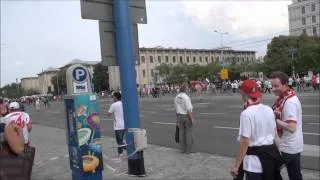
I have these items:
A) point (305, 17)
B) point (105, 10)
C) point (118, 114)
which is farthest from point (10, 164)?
point (305, 17)

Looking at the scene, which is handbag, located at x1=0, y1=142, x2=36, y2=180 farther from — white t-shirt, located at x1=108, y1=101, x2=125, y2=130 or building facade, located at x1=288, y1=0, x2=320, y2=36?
building facade, located at x1=288, y1=0, x2=320, y2=36

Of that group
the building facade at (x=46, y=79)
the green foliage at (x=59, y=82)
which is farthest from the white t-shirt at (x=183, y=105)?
the building facade at (x=46, y=79)

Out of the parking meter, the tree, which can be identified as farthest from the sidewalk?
the tree

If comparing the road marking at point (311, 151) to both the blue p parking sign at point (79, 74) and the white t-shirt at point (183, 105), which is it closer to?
the white t-shirt at point (183, 105)

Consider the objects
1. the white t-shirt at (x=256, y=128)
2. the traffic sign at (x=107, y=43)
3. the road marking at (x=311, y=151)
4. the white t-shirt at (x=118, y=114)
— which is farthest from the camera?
the white t-shirt at (x=118, y=114)

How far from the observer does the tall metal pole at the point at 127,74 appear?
30.0 ft

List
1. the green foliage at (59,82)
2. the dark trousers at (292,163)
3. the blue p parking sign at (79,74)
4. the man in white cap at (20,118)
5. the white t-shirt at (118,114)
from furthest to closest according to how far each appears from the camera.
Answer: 1. the green foliage at (59,82)
2. the white t-shirt at (118,114)
3. the man in white cap at (20,118)
4. the blue p parking sign at (79,74)
5. the dark trousers at (292,163)

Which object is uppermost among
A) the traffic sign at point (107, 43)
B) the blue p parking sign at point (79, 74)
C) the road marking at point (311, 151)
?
the traffic sign at point (107, 43)

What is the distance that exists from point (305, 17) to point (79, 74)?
131744 mm

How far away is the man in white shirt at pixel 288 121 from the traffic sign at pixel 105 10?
3712 mm

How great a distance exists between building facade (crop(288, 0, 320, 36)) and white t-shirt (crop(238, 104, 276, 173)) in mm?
127463

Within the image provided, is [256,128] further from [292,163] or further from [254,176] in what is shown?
[292,163]

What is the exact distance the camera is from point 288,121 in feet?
19.0

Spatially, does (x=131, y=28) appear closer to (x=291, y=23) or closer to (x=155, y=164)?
(x=155, y=164)
